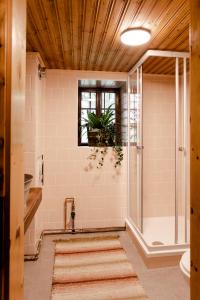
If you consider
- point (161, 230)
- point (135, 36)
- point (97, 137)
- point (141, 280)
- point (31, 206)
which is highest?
point (135, 36)

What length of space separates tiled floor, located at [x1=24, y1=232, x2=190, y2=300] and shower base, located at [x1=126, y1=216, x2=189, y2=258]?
0.14 metres

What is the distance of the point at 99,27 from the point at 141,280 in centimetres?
218

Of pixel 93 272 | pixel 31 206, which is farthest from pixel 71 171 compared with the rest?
pixel 31 206

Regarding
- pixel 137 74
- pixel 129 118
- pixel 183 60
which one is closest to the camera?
pixel 183 60

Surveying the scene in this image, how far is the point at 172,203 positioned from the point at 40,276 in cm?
203

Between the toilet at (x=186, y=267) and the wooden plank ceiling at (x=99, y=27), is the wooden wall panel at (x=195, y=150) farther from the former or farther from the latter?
the wooden plank ceiling at (x=99, y=27)

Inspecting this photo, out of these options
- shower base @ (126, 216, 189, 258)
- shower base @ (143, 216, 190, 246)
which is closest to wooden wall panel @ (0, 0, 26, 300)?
shower base @ (126, 216, 189, 258)

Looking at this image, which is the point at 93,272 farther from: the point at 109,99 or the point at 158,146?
the point at 109,99

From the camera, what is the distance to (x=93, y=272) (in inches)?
88.6

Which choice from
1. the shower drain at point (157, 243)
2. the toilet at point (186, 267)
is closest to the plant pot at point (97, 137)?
the shower drain at point (157, 243)

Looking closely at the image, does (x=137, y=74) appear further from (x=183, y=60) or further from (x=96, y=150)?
(x=96, y=150)

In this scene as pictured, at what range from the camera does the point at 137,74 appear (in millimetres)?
2893

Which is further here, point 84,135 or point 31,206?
Answer: point 84,135

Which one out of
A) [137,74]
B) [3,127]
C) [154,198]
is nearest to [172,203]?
[154,198]
